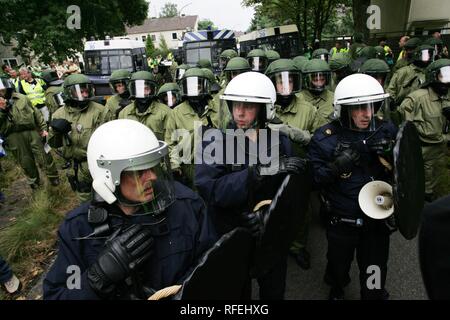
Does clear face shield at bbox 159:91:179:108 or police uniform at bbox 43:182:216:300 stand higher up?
clear face shield at bbox 159:91:179:108

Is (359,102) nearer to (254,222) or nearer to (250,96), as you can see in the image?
(250,96)

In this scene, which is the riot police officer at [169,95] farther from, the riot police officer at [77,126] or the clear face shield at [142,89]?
the riot police officer at [77,126]

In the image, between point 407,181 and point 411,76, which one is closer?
point 407,181

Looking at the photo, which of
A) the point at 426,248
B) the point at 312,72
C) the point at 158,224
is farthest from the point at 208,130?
the point at 312,72

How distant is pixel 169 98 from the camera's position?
571cm

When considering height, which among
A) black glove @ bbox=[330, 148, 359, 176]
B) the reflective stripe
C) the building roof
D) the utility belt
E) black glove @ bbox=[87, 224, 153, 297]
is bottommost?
the utility belt

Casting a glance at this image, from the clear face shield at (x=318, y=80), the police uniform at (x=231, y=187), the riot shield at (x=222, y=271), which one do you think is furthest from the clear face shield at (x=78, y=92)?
the riot shield at (x=222, y=271)

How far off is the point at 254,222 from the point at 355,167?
3.59 feet

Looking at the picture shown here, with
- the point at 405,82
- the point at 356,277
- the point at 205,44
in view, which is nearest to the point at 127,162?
the point at 356,277

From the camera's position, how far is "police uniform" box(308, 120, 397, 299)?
2.67 metres

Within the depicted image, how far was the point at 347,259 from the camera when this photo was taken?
2.87m

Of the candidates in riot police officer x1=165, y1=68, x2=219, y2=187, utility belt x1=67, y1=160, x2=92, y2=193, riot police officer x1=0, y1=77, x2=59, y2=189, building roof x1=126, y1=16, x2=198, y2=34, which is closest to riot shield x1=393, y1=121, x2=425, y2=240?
riot police officer x1=165, y1=68, x2=219, y2=187

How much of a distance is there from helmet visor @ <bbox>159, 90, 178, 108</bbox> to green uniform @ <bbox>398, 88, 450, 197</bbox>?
3.42m

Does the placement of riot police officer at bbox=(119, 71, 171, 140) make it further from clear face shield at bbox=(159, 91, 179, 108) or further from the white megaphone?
the white megaphone
